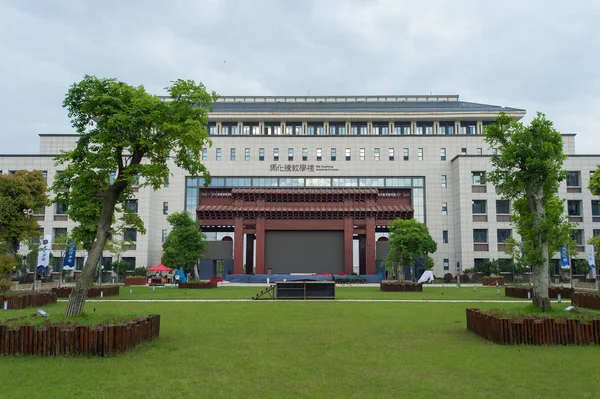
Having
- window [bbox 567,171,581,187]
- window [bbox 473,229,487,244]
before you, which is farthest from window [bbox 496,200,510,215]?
window [bbox 567,171,581,187]

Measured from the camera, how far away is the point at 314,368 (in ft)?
36.6

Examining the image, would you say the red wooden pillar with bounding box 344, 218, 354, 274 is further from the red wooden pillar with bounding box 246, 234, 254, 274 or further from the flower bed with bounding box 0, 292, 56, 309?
the flower bed with bounding box 0, 292, 56, 309

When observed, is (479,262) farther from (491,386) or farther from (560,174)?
(491,386)

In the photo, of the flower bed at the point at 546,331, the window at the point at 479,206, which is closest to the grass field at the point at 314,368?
the flower bed at the point at 546,331

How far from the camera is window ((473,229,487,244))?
7012 cm

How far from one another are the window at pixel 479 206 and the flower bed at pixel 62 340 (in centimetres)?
6588

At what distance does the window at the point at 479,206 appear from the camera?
70812 mm

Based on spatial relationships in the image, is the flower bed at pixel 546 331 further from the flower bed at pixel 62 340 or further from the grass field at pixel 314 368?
the flower bed at pixel 62 340

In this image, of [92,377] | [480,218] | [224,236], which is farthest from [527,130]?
[224,236]

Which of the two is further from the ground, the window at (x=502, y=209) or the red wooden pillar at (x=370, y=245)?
the window at (x=502, y=209)

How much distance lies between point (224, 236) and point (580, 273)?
5219 cm

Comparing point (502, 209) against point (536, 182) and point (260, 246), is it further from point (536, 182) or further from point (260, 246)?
point (536, 182)

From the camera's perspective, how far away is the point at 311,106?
8806cm

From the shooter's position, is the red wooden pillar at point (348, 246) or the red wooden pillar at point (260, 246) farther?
the red wooden pillar at point (348, 246)
